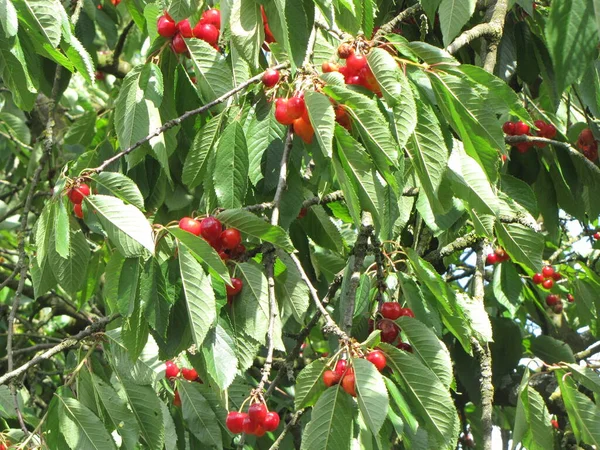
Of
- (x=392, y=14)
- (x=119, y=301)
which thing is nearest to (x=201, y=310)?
(x=119, y=301)

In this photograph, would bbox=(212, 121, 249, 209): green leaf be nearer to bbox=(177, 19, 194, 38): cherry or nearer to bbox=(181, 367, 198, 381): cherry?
bbox=(177, 19, 194, 38): cherry

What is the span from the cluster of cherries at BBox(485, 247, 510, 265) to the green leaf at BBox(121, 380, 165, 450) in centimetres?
147

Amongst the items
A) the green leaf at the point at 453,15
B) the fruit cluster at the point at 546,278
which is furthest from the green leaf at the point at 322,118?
the fruit cluster at the point at 546,278

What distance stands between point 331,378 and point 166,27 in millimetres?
995

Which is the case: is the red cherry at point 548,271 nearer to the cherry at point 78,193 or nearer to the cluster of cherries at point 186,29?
the cluster of cherries at point 186,29

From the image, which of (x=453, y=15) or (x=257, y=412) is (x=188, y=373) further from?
(x=453, y=15)

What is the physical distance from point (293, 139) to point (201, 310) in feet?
1.80

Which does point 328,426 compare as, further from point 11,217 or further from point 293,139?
point 11,217

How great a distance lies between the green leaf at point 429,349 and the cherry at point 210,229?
0.40 meters

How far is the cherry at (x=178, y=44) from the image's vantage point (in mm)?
2096

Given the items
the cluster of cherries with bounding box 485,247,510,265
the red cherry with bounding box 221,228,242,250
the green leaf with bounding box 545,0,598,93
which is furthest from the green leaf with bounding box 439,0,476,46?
the cluster of cherries with bounding box 485,247,510,265

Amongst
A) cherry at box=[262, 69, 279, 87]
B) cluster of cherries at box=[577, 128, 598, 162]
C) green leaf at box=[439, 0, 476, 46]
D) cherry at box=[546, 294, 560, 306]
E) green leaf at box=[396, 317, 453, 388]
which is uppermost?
green leaf at box=[439, 0, 476, 46]

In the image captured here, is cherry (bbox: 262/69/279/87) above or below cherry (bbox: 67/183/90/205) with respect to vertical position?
above

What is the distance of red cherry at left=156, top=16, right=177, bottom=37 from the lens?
2082mm
